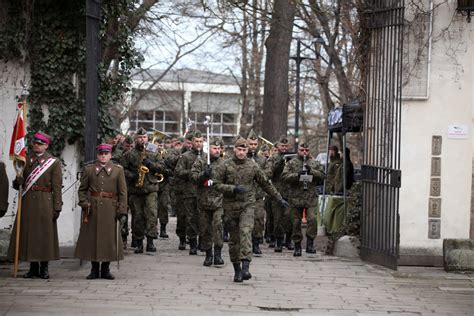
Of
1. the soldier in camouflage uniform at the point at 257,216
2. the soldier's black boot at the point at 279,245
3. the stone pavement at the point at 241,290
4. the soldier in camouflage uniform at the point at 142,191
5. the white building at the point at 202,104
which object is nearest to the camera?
the stone pavement at the point at 241,290

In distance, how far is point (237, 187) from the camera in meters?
12.9

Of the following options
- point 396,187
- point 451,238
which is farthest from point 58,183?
point 451,238

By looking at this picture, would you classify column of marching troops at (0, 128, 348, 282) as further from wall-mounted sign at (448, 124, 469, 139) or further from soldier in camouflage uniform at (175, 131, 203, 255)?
wall-mounted sign at (448, 124, 469, 139)

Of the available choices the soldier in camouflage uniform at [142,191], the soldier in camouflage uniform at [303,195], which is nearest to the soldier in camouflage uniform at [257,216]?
the soldier in camouflage uniform at [303,195]

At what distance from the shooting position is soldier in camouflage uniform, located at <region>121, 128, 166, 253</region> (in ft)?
52.9

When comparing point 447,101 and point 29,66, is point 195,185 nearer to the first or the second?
point 29,66

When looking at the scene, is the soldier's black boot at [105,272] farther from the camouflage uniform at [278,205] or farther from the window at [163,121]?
the window at [163,121]

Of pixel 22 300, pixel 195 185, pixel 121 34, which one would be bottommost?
pixel 22 300

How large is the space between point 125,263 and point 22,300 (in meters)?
3.83

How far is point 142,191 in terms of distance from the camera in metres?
16.1

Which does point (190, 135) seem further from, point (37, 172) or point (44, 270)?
point (44, 270)

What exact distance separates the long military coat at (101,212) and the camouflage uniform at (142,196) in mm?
3039

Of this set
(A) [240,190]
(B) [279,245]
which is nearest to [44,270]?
(A) [240,190]

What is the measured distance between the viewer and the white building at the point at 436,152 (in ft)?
48.7
